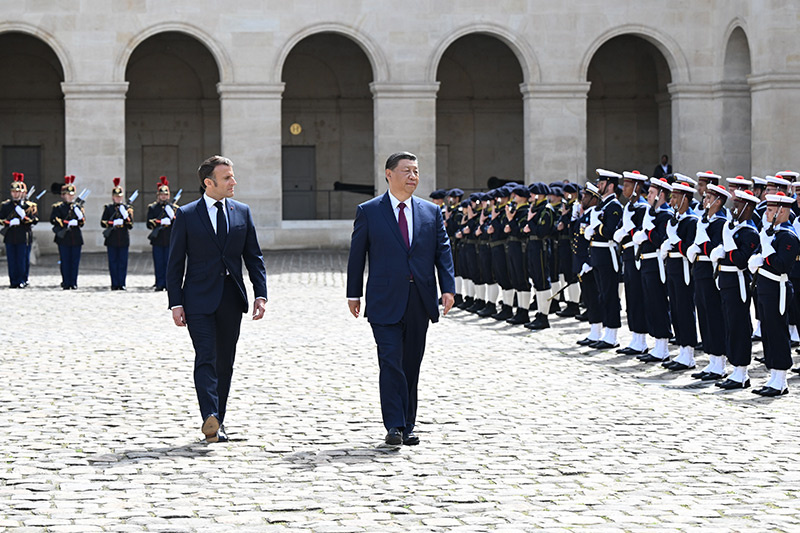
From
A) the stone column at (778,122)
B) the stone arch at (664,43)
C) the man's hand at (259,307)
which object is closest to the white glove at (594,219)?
the man's hand at (259,307)

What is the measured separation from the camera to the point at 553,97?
29.9 meters

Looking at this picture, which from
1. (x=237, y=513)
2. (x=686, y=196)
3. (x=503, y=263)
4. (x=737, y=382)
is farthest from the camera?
(x=503, y=263)

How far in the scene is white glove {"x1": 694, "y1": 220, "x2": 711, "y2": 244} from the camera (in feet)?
38.3

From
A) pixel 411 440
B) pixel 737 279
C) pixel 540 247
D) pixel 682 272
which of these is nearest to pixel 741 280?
pixel 737 279

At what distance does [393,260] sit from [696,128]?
2271 centimetres

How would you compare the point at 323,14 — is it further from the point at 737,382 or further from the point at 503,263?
the point at 737,382

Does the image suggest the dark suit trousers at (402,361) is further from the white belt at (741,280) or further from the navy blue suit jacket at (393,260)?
the white belt at (741,280)

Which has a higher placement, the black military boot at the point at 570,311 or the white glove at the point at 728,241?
the white glove at the point at 728,241

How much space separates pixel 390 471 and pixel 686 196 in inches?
229

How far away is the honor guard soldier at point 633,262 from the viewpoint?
44.6 ft

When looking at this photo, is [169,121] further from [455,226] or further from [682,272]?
[682,272]

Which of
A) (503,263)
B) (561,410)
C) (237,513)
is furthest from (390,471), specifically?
(503,263)

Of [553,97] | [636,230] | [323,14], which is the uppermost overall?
[323,14]

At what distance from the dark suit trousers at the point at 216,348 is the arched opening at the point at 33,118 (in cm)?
2826
